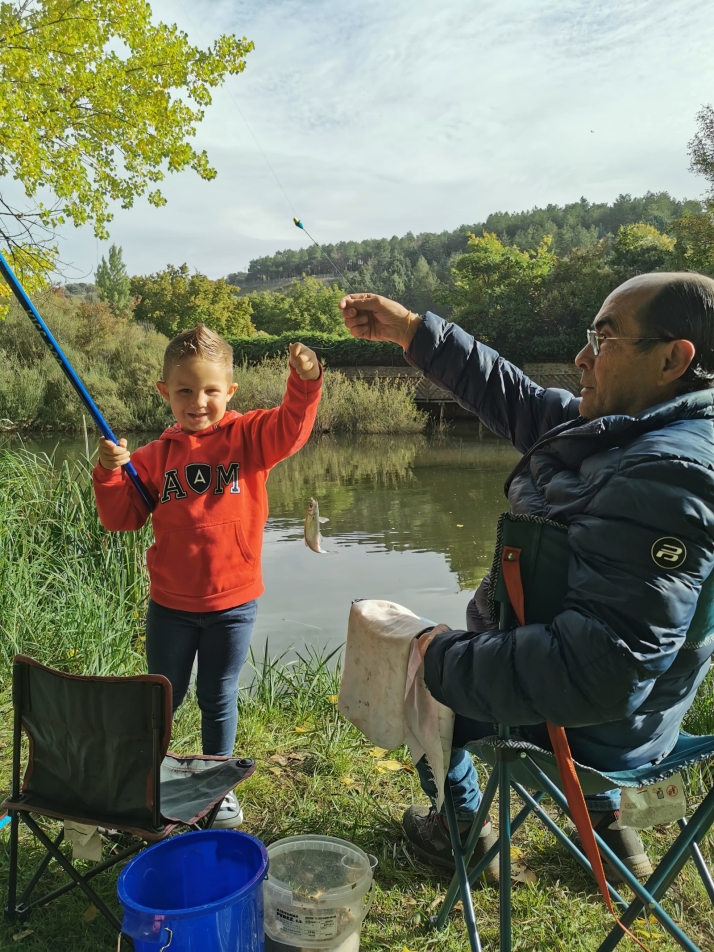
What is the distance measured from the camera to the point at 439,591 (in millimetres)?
Answer: 6750

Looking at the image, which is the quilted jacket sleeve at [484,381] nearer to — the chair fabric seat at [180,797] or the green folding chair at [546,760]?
the green folding chair at [546,760]

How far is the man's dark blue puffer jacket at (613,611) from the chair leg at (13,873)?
3.85 ft

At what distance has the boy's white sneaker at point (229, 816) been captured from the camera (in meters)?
2.39

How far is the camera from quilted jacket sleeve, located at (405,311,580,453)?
2.30 meters

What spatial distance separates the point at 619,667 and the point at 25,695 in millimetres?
1483

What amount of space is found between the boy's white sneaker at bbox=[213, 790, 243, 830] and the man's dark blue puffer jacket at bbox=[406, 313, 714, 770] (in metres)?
1.26

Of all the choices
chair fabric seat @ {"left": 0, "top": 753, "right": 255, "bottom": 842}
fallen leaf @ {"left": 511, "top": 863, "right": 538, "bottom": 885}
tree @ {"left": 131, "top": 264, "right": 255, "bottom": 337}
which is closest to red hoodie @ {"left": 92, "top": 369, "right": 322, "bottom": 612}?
chair fabric seat @ {"left": 0, "top": 753, "right": 255, "bottom": 842}

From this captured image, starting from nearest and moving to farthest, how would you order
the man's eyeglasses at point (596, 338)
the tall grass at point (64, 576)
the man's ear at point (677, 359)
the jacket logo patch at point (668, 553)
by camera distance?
the jacket logo patch at point (668, 553)
the man's ear at point (677, 359)
the man's eyeglasses at point (596, 338)
the tall grass at point (64, 576)

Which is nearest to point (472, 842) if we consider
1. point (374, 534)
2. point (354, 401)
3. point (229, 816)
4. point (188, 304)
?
point (229, 816)

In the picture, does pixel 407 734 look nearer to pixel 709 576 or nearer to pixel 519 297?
pixel 709 576

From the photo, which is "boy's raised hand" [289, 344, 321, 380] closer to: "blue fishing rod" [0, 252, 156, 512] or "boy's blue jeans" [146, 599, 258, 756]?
"blue fishing rod" [0, 252, 156, 512]

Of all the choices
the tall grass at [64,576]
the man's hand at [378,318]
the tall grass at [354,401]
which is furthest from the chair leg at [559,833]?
the tall grass at [354,401]

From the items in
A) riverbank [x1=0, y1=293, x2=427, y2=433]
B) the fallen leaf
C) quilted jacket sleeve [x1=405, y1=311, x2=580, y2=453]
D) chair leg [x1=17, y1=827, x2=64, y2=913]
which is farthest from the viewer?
riverbank [x1=0, y1=293, x2=427, y2=433]

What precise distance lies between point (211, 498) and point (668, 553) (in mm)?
1564
